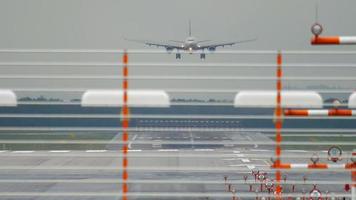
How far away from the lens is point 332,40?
468 centimetres

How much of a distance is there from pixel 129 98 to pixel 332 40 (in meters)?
1.35

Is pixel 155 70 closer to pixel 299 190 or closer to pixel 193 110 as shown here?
pixel 193 110

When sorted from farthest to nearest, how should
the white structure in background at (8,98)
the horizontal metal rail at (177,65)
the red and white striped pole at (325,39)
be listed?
1. the white structure in background at (8,98)
2. the horizontal metal rail at (177,65)
3. the red and white striped pole at (325,39)

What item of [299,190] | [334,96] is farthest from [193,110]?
[299,190]

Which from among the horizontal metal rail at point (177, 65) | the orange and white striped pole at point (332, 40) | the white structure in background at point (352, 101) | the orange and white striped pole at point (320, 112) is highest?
the orange and white striped pole at point (332, 40)

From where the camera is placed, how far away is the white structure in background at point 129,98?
475 centimetres

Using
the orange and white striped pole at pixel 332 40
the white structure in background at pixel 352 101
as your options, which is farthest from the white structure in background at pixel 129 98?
the white structure in background at pixel 352 101

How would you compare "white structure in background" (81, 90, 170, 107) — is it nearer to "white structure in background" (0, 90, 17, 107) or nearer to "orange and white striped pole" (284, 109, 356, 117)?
"white structure in background" (0, 90, 17, 107)

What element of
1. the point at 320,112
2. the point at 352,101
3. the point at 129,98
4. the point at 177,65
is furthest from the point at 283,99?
the point at 129,98

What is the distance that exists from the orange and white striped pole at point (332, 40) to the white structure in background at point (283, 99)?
0.36 meters

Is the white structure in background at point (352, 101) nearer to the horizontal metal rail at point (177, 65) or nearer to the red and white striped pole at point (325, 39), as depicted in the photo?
the horizontal metal rail at point (177, 65)

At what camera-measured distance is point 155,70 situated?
198 inches

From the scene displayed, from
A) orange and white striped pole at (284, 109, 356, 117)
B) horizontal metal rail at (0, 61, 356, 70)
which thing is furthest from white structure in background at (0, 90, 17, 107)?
orange and white striped pole at (284, 109, 356, 117)

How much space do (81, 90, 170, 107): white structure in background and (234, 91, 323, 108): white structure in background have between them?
491 millimetres
